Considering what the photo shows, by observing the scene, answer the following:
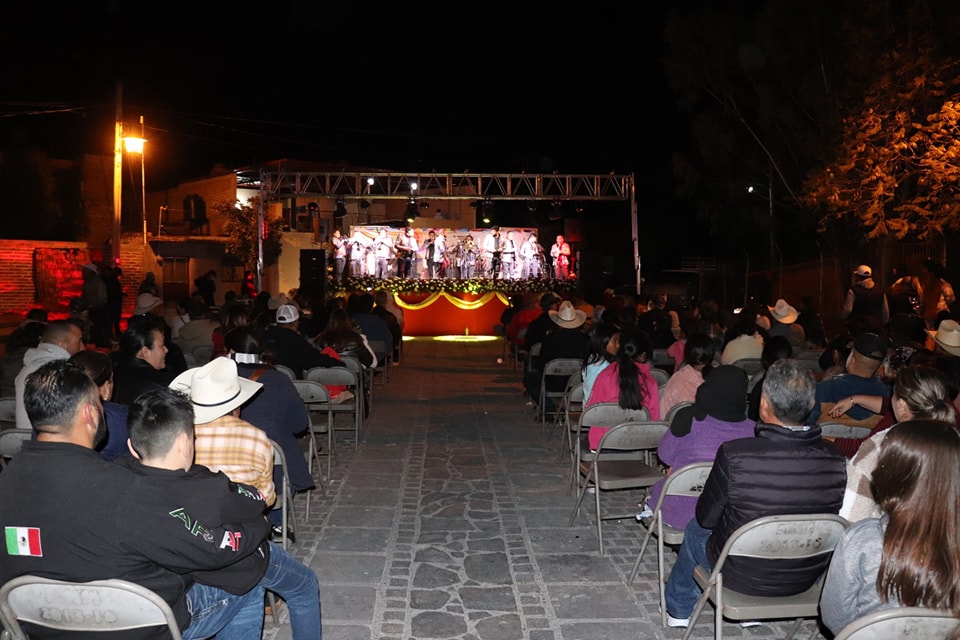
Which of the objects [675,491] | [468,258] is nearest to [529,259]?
[468,258]

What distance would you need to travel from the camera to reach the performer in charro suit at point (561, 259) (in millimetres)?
22375

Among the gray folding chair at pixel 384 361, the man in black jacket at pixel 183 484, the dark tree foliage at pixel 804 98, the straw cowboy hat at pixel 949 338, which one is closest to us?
the man in black jacket at pixel 183 484

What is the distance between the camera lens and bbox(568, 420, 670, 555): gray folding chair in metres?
4.51

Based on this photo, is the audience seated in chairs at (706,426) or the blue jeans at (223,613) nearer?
the blue jeans at (223,613)

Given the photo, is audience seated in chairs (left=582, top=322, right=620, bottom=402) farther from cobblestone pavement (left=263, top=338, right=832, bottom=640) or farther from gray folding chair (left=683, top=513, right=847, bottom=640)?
gray folding chair (left=683, top=513, right=847, bottom=640)

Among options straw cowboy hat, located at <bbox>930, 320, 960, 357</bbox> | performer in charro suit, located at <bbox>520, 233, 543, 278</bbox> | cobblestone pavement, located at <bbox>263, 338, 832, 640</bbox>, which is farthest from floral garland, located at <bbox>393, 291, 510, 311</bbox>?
straw cowboy hat, located at <bbox>930, 320, 960, 357</bbox>

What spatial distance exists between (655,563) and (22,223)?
98.6 ft

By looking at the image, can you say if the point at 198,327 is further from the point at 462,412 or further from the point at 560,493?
the point at 560,493

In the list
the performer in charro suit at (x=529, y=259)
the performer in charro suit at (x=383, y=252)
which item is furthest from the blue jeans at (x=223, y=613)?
the performer in charro suit at (x=529, y=259)

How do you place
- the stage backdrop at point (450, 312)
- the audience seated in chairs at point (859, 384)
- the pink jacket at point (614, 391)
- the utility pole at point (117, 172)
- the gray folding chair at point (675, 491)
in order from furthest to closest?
the stage backdrop at point (450, 312), the utility pole at point (117, 172), the pink jacket at point (614, 391), the audience seated in chairs at point (859, 384), the gray folding chair at point (675, 491)

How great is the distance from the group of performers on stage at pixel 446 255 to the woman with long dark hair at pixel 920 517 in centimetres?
2001

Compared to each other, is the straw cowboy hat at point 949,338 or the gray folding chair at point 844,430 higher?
the straw cowboy hat at point 949,338

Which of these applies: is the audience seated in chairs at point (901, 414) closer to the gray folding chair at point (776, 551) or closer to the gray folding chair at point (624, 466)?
the gray folding chair at point (776, 551)

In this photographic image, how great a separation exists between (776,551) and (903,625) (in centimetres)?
84
